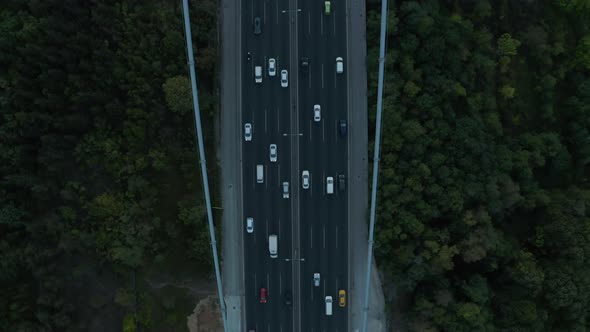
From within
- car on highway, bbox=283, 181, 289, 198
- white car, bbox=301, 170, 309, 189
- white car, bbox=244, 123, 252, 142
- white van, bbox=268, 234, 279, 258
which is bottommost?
white van, bbox=268, 234, 279, 258

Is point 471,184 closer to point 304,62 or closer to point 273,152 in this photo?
point 273,152

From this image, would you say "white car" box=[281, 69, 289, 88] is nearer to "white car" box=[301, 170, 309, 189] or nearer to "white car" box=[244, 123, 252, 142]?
"white car" box=[244, 123, 252, 142]

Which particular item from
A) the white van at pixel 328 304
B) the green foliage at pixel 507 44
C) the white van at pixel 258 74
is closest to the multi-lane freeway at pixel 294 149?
the white van at pixel 258 74

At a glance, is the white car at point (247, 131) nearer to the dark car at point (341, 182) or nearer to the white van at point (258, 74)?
the white van at point (258, 74)

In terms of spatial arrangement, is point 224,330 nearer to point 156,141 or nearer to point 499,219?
point 156,141

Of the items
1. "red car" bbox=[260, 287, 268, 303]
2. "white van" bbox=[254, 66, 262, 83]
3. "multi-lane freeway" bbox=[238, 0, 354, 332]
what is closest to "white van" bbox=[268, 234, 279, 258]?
"multi-lane freeway" bbox=[238, 0, 354, 332]

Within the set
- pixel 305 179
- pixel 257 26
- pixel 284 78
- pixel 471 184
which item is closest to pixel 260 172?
pixel 305 179
